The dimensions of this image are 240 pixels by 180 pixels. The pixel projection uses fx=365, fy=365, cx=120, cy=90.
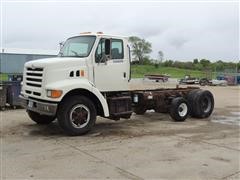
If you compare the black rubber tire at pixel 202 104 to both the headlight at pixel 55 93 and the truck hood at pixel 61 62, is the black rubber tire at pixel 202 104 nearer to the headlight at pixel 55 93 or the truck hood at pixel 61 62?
the truck hood at pixel 61 62

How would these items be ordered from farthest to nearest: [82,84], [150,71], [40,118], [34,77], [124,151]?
[150,71] < [40,118] < [34,77] < [82,84] < [124,151]

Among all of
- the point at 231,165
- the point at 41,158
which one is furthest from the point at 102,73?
the point at 231,165

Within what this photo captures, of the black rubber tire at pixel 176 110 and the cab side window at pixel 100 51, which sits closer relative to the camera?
the cab side window at pixel 100 51

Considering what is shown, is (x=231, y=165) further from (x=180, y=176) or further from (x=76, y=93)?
(x=76, y=93)

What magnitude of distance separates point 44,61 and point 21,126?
7.87 ft

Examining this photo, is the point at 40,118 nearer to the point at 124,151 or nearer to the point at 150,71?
the point at 124,151

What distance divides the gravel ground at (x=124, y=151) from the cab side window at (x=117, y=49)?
2078mm

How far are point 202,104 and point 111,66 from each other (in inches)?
170

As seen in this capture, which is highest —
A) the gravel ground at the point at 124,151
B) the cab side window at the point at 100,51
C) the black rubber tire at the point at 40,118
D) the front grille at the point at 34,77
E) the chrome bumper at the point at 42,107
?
the cab side window at the point at 100,51

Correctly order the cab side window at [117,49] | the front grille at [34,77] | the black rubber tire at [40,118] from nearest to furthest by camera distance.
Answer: the front grille at [34,77] → the cab side window at [117,49] → the black rubber tire at [40,118]

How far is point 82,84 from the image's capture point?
30.9 ft

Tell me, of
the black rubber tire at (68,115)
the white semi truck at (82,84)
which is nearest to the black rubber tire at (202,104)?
the white semi truck at (82,84)

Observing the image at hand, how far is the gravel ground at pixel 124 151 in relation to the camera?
612cm

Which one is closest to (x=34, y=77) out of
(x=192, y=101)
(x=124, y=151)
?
(x=124, y=151)
